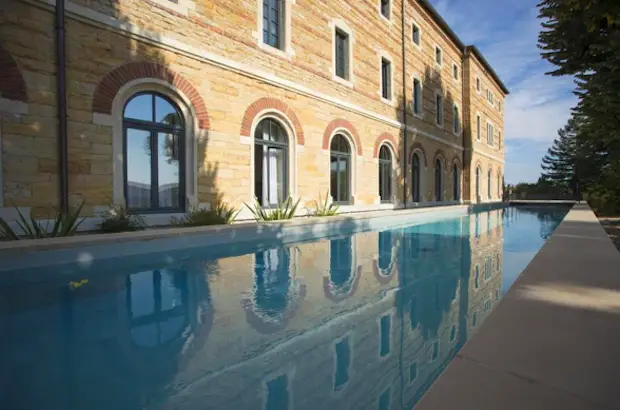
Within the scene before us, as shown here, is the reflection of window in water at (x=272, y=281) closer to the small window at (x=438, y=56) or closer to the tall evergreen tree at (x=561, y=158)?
the small window at (x=438, y=56)

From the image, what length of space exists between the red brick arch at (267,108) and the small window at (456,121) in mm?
15959

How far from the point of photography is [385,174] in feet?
52.4

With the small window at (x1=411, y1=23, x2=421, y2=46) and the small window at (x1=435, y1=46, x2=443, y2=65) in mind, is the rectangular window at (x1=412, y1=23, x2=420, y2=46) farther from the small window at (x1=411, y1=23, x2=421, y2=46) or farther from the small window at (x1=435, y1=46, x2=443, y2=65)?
the small window at (x1=435, y1=46, x2=443, y2=65)

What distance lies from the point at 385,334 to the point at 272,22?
1043 cm

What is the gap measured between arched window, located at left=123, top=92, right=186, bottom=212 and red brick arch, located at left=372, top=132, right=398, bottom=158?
869cm

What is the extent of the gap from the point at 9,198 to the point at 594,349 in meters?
8.14

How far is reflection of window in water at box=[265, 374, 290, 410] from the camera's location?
6.41 ft

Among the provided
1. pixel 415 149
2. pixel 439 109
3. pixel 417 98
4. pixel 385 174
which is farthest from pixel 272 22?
pixel 439 109

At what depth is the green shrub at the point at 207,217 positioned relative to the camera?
7.79 meters

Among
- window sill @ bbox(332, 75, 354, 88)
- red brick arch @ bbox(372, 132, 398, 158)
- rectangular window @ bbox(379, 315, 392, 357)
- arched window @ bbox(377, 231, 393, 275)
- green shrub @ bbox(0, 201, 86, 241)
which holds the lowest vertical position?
rectangular window @ bbox(379, 315, 392, 357)

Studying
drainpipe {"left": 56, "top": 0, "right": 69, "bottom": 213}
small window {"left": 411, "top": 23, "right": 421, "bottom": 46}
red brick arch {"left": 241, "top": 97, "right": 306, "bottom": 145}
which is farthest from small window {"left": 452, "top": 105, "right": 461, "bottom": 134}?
drainpipe {"left": 56, "top": 0, "right": 69, "bottom": 213}

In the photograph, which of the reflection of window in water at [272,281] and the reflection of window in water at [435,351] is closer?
the reflection of window in water at [435,351]

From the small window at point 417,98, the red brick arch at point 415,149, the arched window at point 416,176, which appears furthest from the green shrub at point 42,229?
the small window at point 417,98

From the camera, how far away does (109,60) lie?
7.13 metres
